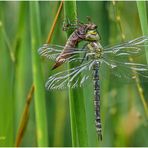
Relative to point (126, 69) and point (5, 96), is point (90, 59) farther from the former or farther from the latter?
point (5, 96)

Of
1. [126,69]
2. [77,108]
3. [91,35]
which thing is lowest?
[77,108]

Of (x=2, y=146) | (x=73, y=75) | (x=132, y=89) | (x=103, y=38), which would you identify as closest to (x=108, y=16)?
(x=103, y=38)

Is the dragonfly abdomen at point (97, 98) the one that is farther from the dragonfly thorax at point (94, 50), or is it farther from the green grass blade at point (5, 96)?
the green grass blade at point (5, 96)

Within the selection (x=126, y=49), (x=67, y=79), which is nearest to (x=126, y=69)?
(x=126, y=49)

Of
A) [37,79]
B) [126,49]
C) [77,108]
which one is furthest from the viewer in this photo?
[126,49]

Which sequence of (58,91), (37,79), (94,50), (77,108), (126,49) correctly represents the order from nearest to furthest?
(77,108) → (37,79) → (94,50) → (126,49) → (58,91)

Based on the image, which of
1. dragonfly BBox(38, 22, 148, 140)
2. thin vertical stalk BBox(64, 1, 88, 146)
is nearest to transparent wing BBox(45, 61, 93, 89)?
dragonfly BBox(38, 22, 148, 140)
